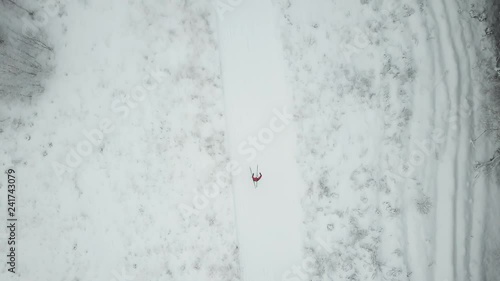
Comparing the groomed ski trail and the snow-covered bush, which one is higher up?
the snow-covered bush

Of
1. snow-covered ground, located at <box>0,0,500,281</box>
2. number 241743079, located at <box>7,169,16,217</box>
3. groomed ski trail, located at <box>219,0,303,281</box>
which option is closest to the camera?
snow-covered ground, located at <box>0,0,500,281</box>

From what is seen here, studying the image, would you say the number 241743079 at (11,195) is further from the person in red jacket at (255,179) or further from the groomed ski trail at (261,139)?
the person in red jacket at (255,179)

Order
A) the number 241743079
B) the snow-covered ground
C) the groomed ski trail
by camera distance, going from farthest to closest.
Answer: the number 241743079 → the groomed ski trail → the snow-covered ground

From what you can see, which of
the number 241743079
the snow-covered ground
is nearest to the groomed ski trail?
the snow-covered ground

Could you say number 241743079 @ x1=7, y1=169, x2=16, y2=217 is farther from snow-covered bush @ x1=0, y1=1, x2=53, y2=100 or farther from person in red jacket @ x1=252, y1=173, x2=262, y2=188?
person in red jacket @ x1=252, y1=173, x2=262, y2=188

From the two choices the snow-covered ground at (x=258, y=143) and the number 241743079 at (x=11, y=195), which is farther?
the number 241743079 at (x=11, y=195)

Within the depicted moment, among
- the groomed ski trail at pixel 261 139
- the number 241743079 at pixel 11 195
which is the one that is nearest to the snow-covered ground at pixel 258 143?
the groomed ski trail at pixel 261 139
